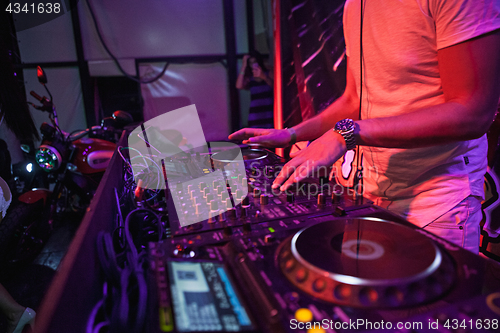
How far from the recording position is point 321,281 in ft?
1.22

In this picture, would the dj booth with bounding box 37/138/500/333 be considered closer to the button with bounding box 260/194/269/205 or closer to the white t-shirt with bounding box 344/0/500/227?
the button with bounding box 260/194/269/205

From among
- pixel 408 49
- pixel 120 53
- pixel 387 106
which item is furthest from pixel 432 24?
→ pixel 120 53

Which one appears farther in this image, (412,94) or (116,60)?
(116,60)

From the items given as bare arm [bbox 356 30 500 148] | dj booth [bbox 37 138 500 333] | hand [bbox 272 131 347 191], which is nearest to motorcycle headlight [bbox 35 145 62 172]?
dj booth [bbox 37 138 500 333]

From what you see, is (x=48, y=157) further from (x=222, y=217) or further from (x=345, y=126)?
(x=345, y=126)

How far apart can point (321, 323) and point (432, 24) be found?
0.75 m

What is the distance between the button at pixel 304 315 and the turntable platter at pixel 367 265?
0.09ft

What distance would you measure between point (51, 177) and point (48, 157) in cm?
44

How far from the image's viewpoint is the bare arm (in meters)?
0.60

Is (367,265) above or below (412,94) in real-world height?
below

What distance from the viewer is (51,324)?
11.2 inches

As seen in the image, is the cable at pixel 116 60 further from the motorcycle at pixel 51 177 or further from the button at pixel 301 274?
the button at pixel 301 274

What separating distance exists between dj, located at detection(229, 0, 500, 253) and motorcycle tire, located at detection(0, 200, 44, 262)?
176cm

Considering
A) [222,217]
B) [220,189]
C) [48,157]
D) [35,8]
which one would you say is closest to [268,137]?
[220,189]
